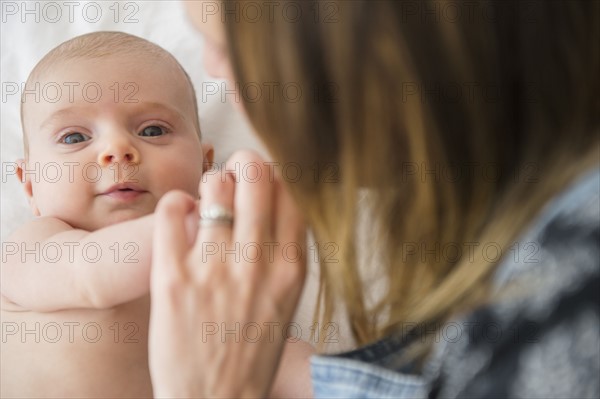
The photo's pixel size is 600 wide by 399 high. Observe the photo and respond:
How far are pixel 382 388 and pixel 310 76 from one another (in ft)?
1.02

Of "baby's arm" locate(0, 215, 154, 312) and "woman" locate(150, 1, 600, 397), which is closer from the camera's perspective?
"woman" locate(150, 1, 600, 397)

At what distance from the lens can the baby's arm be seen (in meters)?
0.92

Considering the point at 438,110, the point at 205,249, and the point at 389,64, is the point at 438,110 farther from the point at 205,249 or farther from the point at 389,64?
the point at 205,249

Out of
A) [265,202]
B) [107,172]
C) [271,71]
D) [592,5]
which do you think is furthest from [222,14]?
Answer: [107,172]

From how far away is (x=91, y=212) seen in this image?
3.68 feet

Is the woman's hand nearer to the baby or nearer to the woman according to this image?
the woman

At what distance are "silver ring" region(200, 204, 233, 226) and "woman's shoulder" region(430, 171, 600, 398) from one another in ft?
0.92

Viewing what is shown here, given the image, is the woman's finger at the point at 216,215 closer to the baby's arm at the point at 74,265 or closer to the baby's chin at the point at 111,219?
the baby's arm at the point at 74,265

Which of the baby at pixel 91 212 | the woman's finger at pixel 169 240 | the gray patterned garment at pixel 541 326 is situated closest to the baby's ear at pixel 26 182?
the baby at pixel 91 212

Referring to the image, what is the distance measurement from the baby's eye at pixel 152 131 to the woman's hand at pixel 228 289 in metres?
0.43

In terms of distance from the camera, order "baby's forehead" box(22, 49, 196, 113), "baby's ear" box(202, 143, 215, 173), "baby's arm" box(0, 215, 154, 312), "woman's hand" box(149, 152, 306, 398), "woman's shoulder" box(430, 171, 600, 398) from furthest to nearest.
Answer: "baby's ear" box(202, 143, 215, 173), "baby's forehead" box(22, 49, 196, 113), "baby's arm" box(0, 215, 154, 312), "woman's hand" box(149, 152, 306, 398), "woman's shoulder" box(430, 171, 600, 398)

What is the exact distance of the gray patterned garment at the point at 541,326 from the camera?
0.64 meters

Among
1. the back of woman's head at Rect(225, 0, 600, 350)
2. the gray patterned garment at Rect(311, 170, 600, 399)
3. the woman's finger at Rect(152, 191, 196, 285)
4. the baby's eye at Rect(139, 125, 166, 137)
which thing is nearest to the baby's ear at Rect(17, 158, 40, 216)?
the baby's eye at Rect(139, 125, 166, 137)

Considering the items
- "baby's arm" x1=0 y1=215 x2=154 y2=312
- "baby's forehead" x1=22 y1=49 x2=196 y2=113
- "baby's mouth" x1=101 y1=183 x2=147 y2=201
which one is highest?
"baby's forehead" x1=22 y1=49 x2=196 y2=113
